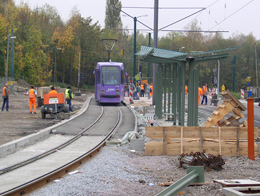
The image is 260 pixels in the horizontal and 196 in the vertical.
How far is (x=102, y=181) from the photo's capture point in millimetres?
7742

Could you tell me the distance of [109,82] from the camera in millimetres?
31375

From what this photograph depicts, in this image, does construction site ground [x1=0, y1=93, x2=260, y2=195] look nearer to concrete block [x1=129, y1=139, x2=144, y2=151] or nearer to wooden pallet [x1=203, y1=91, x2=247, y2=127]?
concrete block [x1=129, y1=139, x2=144, y2=151]

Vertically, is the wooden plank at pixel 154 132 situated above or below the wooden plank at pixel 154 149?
above

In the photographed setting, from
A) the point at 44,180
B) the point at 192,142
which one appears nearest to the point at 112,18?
the point at 192,142

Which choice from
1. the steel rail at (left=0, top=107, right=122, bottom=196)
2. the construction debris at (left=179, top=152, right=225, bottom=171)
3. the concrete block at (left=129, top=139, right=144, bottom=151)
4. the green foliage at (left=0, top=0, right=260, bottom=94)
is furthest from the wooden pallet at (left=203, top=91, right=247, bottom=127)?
the green foliage at (left=0, top=0, right=260, bottom=94)

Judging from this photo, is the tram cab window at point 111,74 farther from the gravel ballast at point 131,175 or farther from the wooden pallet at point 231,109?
the gravel ballast at point 131,175

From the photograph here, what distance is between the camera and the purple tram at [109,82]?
31.4 m

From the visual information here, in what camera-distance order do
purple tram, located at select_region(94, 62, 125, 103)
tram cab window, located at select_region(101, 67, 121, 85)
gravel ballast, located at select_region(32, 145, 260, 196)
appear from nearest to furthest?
gravel ballast, located at select_region(32, 145, 260, 196), purple tram, located at select_region(94, 62, 125, 103), tram cab window, located at select_region(101, 67, 121, 85)

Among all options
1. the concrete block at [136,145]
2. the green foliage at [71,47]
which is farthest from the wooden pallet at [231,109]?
the green foliage at [71,47]

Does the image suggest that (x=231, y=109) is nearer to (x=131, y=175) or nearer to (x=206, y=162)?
(x=206, y=162)

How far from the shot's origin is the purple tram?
31.4 metres

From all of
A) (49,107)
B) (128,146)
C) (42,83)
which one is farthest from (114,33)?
(128,146)

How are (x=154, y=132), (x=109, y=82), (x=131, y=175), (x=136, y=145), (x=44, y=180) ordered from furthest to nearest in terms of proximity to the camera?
1. (x=109, y=82)
2. (x=136, y=145)
3. (x=154, y=132)
4. (x=131, y=175)
5. (x=44, y=180)

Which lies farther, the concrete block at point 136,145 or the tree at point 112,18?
the tree at point 112,18
